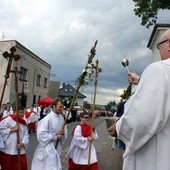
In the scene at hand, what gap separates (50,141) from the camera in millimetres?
8523

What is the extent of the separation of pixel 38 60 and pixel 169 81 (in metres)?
41.6

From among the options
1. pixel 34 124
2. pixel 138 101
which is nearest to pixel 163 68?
pixel 138 101

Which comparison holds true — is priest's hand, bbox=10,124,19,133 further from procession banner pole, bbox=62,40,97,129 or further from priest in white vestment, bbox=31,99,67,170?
procession banner pole, bbox=62,40,97,129

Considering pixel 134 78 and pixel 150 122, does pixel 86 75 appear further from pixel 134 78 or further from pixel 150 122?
pixel 150 122

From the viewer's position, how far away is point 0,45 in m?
35.3

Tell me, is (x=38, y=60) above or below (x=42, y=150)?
above

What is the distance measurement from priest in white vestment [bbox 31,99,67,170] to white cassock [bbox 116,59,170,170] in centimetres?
560

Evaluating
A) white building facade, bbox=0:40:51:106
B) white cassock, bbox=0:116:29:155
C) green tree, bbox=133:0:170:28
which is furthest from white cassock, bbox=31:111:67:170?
white building facade, bbox=0:40:51:106

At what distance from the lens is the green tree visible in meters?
21.6

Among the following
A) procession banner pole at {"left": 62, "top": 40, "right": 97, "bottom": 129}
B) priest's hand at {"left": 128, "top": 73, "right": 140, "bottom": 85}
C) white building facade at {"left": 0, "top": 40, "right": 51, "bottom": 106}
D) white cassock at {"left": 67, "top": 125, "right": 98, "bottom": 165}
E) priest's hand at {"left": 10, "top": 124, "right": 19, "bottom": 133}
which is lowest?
white cassock at {"left": 67, "top": 125, "right": 98, "bottom": 165}

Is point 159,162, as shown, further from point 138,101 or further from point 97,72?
point 97,72

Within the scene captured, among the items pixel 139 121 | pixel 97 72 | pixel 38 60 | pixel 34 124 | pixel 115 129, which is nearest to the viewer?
pixel 139 121

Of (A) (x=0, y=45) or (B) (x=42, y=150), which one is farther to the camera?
(A) (x=0, y=45)

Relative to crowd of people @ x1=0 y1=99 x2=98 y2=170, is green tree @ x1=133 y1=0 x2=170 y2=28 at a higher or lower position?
higher
